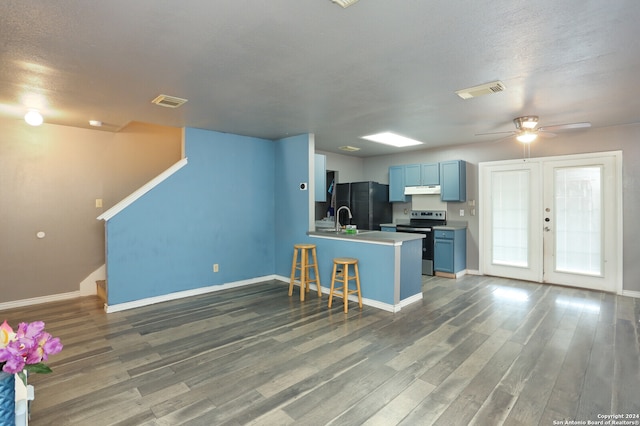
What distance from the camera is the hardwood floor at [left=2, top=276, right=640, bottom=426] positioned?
2064 millimetres

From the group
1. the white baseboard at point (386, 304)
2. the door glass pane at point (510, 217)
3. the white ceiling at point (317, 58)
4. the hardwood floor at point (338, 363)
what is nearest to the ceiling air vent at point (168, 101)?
the white ceiling at point (317, 58)

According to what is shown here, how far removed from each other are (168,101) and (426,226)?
479 centimetres

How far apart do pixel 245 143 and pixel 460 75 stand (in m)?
3.46

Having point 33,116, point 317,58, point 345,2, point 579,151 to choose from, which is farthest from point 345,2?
point 579,151

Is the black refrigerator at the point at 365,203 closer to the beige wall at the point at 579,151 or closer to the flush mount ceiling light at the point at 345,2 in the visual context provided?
the beige wall at the point at 579,151

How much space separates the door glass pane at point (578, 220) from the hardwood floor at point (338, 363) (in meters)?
0.86

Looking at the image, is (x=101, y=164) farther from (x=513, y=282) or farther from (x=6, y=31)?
(x=513, y=282)

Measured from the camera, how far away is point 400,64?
8.46 ft

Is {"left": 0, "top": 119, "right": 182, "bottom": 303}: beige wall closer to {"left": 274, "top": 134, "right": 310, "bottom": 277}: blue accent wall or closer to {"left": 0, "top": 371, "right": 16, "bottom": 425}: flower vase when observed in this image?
{"left": 274, "top": 134, "right": 310, "bottom": 277}: blue accent wall

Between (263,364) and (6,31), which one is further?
(263,364)

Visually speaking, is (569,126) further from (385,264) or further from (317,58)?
(317,58)

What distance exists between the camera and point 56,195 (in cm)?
455

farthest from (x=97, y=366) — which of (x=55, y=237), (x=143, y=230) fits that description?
(x=55, y=237)

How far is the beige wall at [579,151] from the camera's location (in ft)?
14.9
